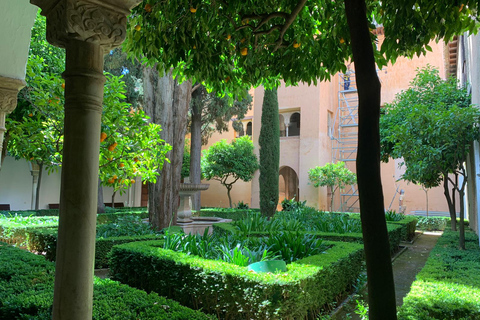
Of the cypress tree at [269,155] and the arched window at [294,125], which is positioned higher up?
the arched window at [294,125]

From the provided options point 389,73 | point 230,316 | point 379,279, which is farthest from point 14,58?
point 389,73

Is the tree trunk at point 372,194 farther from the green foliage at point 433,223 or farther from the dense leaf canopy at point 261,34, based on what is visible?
the green foliage at point 433,223

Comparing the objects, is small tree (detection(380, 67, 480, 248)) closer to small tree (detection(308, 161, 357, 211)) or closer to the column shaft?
the column shaft

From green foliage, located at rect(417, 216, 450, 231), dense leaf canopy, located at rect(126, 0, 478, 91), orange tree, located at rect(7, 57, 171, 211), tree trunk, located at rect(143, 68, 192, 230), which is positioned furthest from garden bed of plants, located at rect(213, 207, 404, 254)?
green foliage, located at rect(417, 216, 450, 231)

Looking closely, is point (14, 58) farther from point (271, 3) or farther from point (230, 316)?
point (230, 316)

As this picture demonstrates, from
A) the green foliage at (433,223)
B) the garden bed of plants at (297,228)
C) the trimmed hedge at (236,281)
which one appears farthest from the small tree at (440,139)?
the green foliage at (433,223)

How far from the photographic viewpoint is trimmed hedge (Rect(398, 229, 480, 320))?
9.31ft

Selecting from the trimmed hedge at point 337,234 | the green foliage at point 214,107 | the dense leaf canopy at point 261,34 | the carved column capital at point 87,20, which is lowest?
the trimmed hedge at point 337,234

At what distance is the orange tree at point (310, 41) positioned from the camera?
6.38 feet

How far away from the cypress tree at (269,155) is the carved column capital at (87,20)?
13302 millimetres

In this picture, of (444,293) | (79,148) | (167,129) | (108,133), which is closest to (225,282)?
(444,293)

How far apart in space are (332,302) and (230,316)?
1.48 meters

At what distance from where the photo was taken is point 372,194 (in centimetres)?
192

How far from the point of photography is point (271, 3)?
3.69 metres
